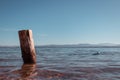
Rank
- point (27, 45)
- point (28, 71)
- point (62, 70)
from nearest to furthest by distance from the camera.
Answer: point (28, 71)
point (62, 70)
point (27, 45)

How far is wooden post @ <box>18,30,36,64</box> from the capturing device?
34.0ft

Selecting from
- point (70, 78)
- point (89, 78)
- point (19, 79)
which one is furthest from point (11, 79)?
point (89, 78)

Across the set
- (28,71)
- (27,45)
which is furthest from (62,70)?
(27,45)

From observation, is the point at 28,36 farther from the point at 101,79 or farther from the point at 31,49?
the point at 101,79

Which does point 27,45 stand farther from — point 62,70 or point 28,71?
point 62,70

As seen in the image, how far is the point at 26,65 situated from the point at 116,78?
5.13 metres

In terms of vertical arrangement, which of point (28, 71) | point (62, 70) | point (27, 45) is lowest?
point (62, 70)

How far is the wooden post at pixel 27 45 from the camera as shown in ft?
34.0

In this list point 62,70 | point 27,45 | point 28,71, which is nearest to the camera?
point 28,71

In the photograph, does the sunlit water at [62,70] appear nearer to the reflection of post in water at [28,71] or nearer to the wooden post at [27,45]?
the reflection of post in water at [28,71]

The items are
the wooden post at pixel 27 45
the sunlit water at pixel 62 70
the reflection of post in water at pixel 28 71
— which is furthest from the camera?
the wooden post at pixel 27 45

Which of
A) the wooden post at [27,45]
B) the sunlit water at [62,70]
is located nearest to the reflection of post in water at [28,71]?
the sunlit water at [62,70]

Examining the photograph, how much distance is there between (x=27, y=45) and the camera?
34.6 ft

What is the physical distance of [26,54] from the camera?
10.8 metres
